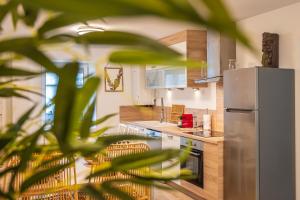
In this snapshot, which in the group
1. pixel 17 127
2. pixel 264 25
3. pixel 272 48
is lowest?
pixel 17 127

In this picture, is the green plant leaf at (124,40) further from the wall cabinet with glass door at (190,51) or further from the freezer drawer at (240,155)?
the wall cabinet with glass door at (190,51)

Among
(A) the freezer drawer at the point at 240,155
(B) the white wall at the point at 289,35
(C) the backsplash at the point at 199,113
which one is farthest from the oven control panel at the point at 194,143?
(B) the white wall at the point at 289,35

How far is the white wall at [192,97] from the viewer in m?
5.28

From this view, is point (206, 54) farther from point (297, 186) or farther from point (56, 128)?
point (56, 128)

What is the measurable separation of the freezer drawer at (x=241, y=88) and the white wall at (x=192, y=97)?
1.10 m

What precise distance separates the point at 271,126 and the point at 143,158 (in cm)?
347

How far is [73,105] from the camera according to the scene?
1.28 ft

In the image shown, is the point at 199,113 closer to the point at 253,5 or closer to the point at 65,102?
the point at 253,5

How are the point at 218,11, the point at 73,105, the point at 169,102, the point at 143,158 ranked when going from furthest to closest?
1. the point at 169,102
2. the point at 143,158
3. the point at 73,105
4. the point at 218,11

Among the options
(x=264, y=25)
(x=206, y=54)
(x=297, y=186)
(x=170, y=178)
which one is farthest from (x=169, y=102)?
(x=170, y=178)

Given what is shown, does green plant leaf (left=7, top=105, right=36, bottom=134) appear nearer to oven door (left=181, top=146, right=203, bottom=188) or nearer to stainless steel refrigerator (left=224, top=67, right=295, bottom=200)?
stainless steel refrigerator (left=224, top=67, right=295, bottom=200)

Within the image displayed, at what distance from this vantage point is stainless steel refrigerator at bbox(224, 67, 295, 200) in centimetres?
363

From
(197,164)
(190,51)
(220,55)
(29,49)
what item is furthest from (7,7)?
(190,51)

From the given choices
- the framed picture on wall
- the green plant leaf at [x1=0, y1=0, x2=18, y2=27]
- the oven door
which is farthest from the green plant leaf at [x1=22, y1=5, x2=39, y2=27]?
the framed picture on wall
